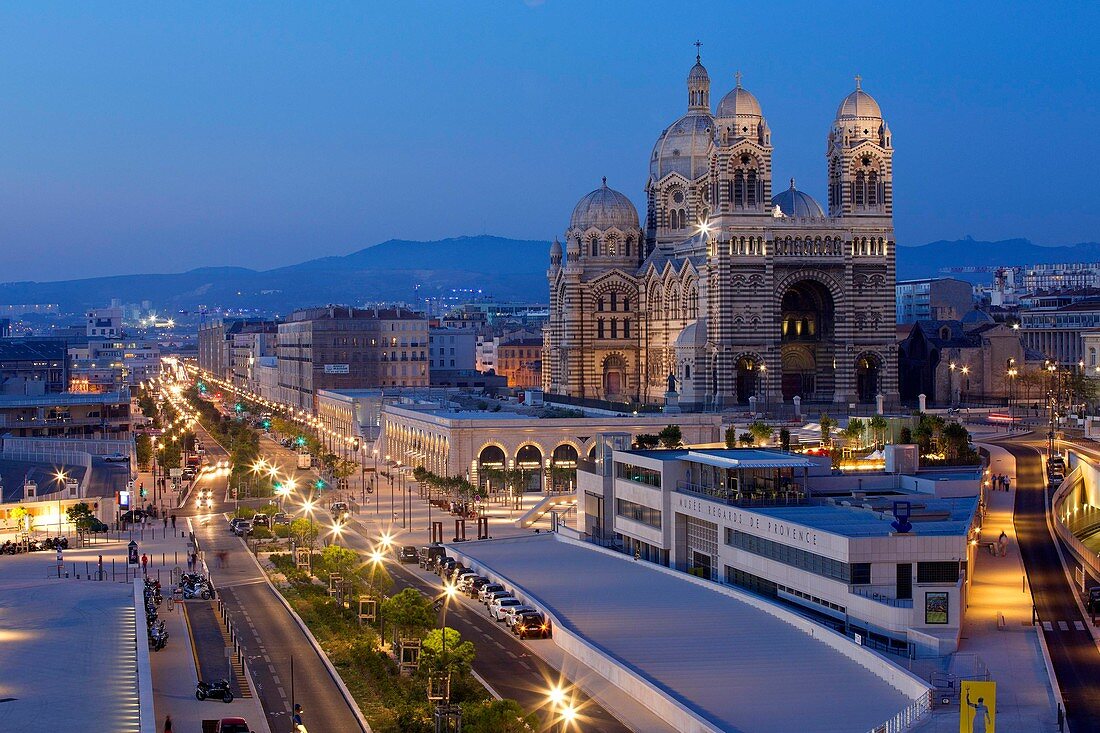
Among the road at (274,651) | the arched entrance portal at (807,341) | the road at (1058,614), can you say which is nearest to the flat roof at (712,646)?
the road at (1058,614)

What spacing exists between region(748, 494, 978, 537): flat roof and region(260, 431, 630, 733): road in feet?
34.5

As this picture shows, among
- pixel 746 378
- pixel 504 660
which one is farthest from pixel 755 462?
pixel 746 378

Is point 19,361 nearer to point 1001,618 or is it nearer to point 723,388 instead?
point 723,388

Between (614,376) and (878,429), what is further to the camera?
(614,376)

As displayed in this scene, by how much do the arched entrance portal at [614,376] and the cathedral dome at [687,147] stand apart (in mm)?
16809

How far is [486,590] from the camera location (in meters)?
61.3

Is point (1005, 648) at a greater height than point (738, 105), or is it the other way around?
point (738, 105)

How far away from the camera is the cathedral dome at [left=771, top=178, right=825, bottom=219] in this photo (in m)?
129

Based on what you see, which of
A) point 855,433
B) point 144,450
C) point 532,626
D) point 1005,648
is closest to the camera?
point 1005,648

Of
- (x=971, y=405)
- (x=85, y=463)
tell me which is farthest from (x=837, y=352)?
(x=85, y=463)

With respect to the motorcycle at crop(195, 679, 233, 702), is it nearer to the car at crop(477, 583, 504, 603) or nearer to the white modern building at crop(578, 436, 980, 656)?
the car at crop(477, 583, 504, 603)

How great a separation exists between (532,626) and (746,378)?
67.2 m

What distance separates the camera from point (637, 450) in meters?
74.8

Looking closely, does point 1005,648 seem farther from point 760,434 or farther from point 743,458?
point 760,434
